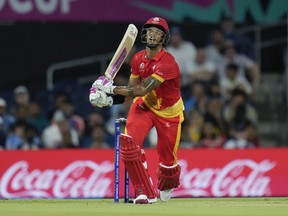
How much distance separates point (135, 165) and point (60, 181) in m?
3.13

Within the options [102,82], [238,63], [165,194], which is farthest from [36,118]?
[102,82]

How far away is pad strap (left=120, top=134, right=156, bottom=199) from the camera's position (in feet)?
31.2

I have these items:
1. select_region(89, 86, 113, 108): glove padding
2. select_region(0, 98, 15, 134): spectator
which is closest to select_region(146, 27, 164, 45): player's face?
select_region(89, 86, 113, 108): glove padding

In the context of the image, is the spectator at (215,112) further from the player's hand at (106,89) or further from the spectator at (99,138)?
the player's hand at (106,89)

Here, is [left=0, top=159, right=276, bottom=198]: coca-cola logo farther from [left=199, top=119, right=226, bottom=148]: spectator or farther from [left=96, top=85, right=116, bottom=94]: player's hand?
[left=96, top=85, right=116, bottom=94]: player's hand

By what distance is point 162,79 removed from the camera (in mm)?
9562

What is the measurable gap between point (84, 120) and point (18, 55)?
2012 mm

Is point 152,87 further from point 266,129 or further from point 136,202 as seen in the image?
point 266,129

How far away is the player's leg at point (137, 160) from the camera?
31.2 feet

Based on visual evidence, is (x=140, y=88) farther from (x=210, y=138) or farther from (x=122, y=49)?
(x=210, y=138)

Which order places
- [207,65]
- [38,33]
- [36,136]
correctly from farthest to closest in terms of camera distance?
[38,33] < [207,65] < [36,136]

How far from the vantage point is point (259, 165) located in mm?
12773

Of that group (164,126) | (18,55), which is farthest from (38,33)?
(164,126)

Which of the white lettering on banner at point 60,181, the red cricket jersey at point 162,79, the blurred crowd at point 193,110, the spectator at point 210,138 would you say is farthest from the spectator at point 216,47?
the red cricket jersey at point 162,79
